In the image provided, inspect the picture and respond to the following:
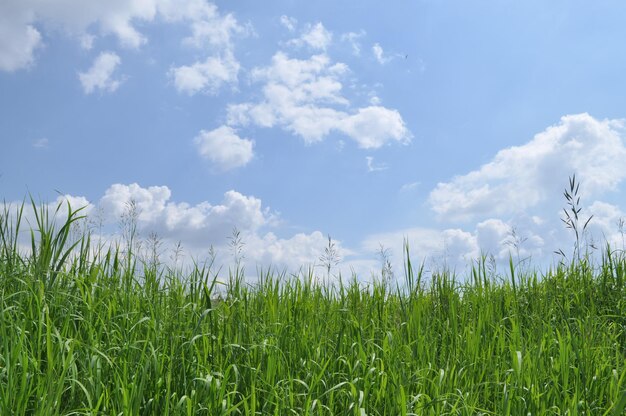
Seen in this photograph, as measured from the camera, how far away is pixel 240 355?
3.75m

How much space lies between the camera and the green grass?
10.1 ft

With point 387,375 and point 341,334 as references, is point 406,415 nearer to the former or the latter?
point 387,375

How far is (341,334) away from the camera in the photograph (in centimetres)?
405

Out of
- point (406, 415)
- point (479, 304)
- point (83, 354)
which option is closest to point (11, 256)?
point (83, 354)

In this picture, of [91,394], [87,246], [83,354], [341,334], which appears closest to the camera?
[91,394]

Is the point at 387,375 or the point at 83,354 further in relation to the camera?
the point at 387,375

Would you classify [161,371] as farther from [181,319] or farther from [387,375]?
[387,375]

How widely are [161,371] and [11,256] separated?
1.77 meters

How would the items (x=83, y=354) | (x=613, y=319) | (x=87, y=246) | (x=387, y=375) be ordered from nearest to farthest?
(x=83, y=354)
(x=387, y=375)
(x=87, y=246)
(x=613, y=319)

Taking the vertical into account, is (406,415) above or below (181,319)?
below

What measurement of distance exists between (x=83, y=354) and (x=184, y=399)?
71cm

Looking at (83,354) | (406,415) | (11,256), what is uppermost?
(11,256)

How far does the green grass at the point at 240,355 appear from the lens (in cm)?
306

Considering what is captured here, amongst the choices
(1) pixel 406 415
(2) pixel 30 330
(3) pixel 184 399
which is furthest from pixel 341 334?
(2) pixel 30 330
